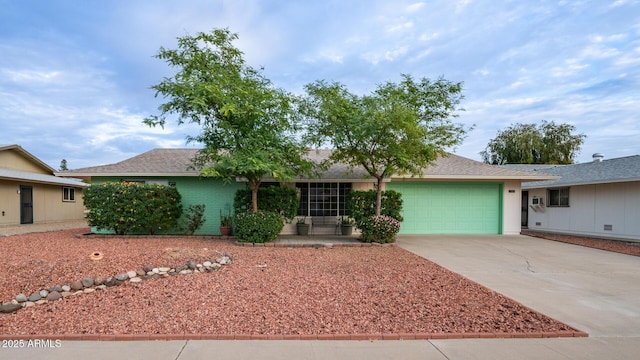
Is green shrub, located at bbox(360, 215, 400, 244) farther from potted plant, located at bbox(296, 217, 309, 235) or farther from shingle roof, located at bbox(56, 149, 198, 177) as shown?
shingle roof, located at bbox(56, 149, 198, 177)

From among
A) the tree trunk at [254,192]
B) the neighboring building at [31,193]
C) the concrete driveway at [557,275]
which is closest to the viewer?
the concrete driveway at [557,275]

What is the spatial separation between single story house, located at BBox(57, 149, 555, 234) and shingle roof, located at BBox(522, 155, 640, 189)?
174 cm

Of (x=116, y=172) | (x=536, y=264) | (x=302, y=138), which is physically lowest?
(x=536, y=264)

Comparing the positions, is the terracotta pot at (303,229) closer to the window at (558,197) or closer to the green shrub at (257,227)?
the green shrub at (257,227)

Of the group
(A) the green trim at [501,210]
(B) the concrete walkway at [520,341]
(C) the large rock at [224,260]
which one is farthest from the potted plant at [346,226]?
(A) the green trim at [501,210]

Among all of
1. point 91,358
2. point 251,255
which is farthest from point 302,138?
point 91,358

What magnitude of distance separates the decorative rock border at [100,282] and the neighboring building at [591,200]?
46.3 ft

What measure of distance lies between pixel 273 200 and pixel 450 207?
7.29 meters

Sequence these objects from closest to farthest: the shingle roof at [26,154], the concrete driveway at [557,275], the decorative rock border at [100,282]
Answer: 1. the concrete driveway at [557,275]
2. the decorative rock border at [100,282]
3. the shingle roof at [26,154]

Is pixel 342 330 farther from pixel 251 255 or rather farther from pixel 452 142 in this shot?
pixel 452 142

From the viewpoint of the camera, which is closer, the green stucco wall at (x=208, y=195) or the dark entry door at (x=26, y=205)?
the green stucco wall at (x=208, y=195)

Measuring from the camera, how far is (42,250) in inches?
344

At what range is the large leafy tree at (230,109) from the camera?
30.0 feet

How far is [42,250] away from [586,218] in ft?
62.3
